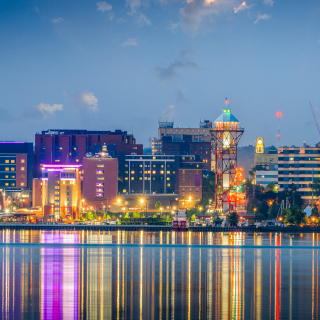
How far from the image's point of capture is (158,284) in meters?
49.1

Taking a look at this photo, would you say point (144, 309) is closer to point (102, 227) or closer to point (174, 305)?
point (174, 305)

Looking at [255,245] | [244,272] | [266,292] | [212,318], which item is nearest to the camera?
[212,318]

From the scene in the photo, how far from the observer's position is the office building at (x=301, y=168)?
194 meters

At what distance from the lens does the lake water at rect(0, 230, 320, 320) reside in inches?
1441

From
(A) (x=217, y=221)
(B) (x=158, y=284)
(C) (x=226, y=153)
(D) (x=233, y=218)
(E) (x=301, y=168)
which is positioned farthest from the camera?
(E) (x=301, y=168)

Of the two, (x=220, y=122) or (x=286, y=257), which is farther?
(x=220, y=122)

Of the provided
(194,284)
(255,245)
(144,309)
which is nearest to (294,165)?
(255,245)

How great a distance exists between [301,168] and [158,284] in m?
153

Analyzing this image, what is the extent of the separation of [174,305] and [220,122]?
398ft

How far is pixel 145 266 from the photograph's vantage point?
2477 inches

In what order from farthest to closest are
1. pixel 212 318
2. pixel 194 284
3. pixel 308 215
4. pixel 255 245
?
pixel 308 215
pixel 255 245
pixel 194 284
pixel 212 318

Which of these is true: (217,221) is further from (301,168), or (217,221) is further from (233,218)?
(301,168)

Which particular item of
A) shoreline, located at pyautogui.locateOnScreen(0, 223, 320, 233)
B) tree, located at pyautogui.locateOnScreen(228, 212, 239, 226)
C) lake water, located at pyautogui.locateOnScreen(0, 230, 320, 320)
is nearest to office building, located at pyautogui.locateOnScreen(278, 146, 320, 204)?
tree, located at pyautogui.locateOnScreen(228, 212, 239, 226)

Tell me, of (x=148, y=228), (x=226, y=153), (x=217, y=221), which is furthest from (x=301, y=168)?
(x=148, y=228)
